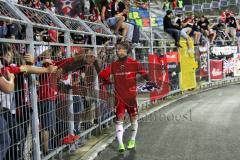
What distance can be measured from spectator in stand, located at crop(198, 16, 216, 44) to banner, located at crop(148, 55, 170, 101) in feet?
28.5

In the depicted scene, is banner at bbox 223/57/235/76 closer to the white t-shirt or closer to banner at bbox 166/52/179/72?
banner at bbox 166/52/179/72

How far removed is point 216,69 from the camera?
74.2ft

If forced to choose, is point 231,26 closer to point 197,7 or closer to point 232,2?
point 232,2

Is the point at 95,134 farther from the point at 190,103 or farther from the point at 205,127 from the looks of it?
the point at 190,103

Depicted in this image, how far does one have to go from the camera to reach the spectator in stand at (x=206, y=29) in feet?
80.5

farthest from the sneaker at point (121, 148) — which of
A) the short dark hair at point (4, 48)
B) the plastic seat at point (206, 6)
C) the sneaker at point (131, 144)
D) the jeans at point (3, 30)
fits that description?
the plastic seat at point (206, 6)

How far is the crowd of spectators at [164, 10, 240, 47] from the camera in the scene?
18.8 metres

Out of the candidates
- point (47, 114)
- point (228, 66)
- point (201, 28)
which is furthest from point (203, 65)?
point (47, 114)

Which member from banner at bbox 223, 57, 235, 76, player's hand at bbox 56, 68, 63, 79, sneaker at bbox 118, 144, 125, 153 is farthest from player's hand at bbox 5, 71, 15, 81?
banner at bbox 223, 57, 235, 76

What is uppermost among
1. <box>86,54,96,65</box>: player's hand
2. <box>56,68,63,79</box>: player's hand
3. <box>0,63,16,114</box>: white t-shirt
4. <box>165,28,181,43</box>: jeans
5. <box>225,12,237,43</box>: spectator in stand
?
<box>225,12,237,43</box>: spectator in stand

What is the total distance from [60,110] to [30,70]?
198 cm

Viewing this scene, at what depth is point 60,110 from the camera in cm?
759

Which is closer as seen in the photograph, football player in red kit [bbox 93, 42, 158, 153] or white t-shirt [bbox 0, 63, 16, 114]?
white t-shirt [bbox 0, 63, 16, 114]

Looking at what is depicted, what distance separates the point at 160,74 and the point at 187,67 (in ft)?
14.2
